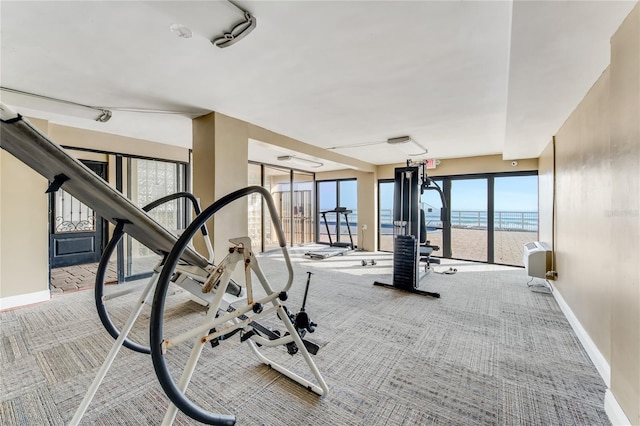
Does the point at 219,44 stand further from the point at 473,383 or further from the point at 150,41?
the point at 473,383

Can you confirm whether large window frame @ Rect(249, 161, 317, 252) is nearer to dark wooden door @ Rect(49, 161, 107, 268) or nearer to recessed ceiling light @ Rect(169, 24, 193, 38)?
dark wooden door @ Rect(49, 161, 107, 268)

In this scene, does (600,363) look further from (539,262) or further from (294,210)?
(294,210)

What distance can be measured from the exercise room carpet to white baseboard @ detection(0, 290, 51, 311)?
0.76ft

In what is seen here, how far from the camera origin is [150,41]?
187 cm

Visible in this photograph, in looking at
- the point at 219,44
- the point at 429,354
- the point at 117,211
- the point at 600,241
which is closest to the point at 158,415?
the point at 117,211

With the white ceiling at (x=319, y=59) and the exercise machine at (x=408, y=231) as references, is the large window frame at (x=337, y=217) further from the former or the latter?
the white ceiling at (x=319, y=59)

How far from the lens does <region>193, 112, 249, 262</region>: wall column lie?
10.6ft

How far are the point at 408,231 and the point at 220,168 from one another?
2.98m

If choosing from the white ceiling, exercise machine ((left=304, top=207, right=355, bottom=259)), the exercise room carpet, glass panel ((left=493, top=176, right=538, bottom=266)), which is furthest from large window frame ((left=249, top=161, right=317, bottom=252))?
the exercise room carpet

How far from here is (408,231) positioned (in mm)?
4379

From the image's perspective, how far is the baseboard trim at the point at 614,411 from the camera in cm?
145

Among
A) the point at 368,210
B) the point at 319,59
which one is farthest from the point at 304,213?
the point at 319,59

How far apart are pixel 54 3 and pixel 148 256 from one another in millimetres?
3955

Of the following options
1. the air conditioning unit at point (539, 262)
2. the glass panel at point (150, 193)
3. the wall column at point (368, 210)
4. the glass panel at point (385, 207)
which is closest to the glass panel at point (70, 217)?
the glass panel at point (150, 193)
